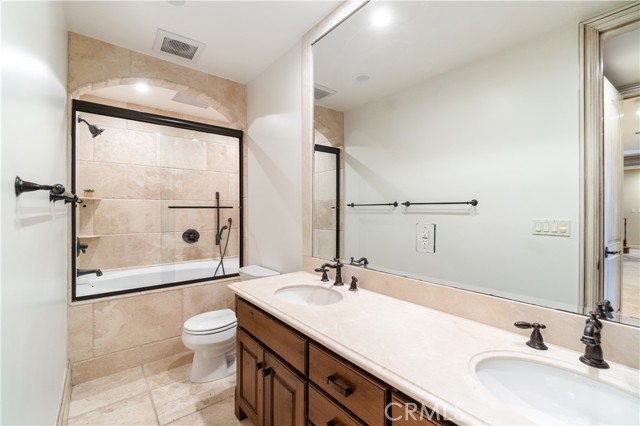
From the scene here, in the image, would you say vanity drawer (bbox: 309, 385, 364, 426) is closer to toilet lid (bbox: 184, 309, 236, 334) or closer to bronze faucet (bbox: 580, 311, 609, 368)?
bronze faucet (bbox: 580, 311, 609, 368)

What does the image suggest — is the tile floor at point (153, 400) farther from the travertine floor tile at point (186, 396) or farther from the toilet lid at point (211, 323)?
the toilet lid at point (211, 323)

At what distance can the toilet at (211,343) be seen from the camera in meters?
2.11

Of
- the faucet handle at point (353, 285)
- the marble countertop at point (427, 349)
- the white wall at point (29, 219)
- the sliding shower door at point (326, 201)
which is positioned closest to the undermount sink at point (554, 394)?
the marble countertop at point (427, 349)

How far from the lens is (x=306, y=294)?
5.85 feet

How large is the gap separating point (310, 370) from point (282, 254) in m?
1.30

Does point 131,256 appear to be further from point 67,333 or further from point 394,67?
point 394,67

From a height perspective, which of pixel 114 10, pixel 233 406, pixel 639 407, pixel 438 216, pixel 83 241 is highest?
pixel 114 10

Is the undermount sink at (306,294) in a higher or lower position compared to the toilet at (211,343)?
higher

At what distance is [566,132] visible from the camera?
3.25 feet

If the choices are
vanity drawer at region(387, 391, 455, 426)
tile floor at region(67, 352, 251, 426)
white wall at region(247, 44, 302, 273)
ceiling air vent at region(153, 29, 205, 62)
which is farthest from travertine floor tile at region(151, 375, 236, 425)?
ceiling air vent at region(153, 29, 205, 62)

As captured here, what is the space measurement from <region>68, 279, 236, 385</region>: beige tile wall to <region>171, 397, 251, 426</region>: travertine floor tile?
0.85 metres

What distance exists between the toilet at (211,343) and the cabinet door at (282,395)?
35.4 inches

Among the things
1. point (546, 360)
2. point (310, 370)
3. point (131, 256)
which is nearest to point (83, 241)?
point (131, 256)

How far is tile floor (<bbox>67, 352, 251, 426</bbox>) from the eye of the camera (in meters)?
1.78
